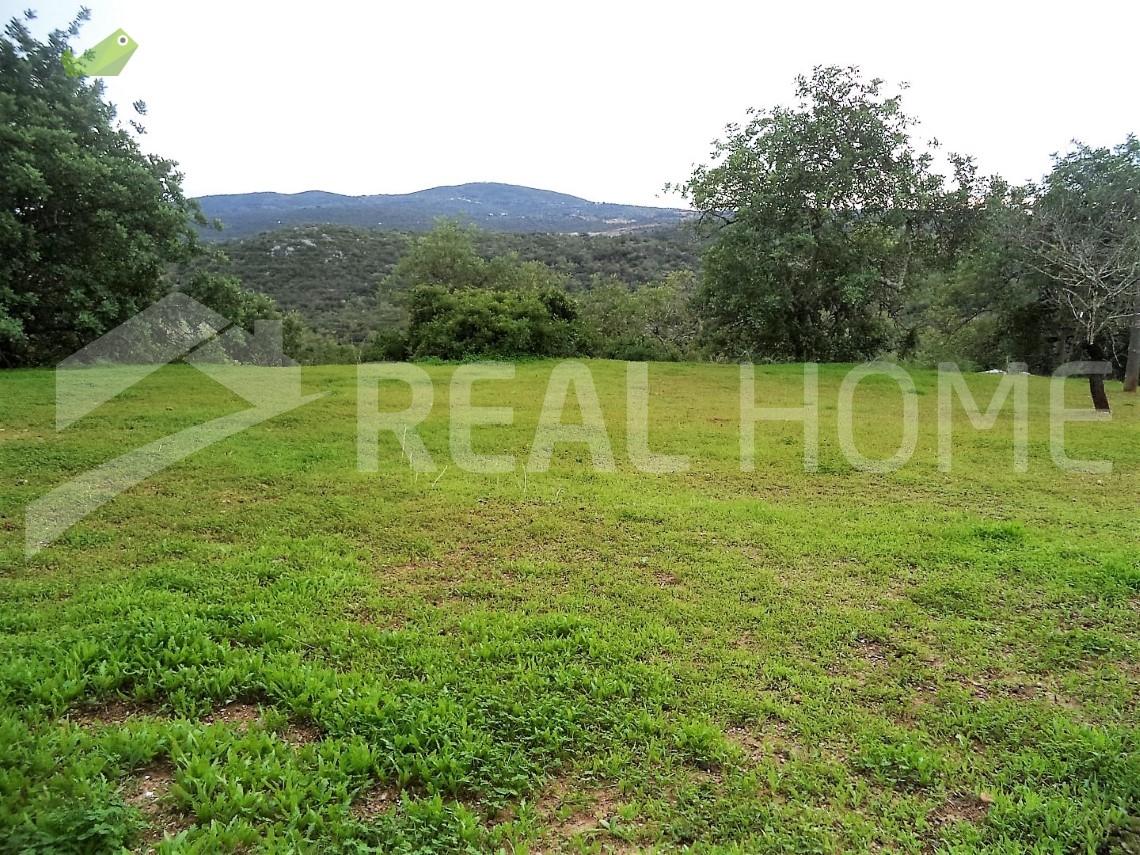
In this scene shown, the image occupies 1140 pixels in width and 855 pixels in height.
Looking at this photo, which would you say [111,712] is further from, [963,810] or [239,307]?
[239,307]

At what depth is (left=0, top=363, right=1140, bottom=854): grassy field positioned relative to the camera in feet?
7.01

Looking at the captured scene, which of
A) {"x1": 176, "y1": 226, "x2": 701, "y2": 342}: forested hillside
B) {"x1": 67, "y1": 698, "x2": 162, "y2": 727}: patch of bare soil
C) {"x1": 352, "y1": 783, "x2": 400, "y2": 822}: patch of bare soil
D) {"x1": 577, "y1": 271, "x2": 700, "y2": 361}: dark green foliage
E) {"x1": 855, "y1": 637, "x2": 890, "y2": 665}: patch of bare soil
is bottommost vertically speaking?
{"x1": 352, "y1": 783, "x2": 400, "y2": 822}: patch of bare soil

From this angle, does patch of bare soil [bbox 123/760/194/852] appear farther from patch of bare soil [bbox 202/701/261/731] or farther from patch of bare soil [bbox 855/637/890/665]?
patch of bare soil [bbox 855/637/890/665]

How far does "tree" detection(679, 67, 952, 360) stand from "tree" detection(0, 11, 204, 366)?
1264 cm

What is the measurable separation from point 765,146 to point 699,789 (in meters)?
15.6

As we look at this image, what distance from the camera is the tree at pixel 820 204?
1448cm

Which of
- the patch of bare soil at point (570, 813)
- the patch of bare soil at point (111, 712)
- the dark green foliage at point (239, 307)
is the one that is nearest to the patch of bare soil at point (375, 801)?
the patch of bare soil at point (570, 813)

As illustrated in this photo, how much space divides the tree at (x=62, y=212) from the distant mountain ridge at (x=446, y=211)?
3281 cm

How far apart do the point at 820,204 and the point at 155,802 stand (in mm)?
15998

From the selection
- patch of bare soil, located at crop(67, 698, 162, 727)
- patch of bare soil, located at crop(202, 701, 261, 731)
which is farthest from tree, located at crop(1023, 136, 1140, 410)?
patch of bare soil, located at crop(67, 698, 162, 727)

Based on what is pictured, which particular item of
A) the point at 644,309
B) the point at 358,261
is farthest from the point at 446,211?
the point at 644,309

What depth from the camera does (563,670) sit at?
9.63 ft

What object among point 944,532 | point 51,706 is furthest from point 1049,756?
point 51,706

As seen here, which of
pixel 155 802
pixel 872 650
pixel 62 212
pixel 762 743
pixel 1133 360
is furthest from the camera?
pixel 1133 360
